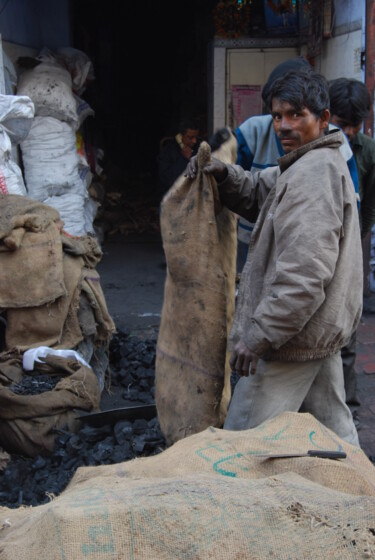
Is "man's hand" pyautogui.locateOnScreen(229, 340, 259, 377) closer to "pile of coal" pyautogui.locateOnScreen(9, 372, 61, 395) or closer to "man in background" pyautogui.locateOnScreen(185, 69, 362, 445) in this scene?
"man in background" pyautogui.locateOnScreen(185, 69, 362, 445)

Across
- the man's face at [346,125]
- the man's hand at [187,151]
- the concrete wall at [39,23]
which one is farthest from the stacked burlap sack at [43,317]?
the concrete wall at [39,23]

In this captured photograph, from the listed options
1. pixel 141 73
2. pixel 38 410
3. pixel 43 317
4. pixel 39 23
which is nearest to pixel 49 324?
pixel 43 317

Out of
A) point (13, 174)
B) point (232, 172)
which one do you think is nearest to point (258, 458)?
point (232, 172)

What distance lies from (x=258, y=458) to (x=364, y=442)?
250 centimetres

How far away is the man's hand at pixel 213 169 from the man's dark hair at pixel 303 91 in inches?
17.3

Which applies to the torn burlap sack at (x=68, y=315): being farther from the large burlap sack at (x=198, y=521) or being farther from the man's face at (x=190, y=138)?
the man's face at (x=190, y=138)

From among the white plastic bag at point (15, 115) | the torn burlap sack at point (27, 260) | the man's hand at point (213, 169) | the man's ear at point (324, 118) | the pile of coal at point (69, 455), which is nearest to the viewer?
the man's ear at point (324, 118)

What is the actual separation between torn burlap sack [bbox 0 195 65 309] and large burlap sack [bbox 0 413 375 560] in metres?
2.58

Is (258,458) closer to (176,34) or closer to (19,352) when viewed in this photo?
(19,352)

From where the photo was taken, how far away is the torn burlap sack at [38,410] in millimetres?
3986

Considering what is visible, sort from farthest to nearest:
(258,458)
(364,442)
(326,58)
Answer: (326,58) → (364,442) → (258,458)

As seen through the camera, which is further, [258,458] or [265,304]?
[265,304]

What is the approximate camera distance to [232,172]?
314 centimetres

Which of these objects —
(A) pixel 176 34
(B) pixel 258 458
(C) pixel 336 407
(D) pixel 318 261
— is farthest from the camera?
(A) pixel 176 34
